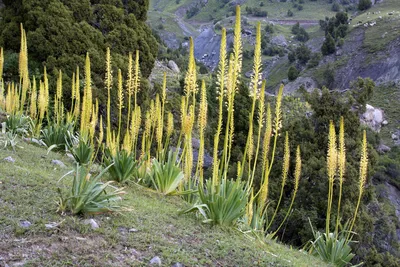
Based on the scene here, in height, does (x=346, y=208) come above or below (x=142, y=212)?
below

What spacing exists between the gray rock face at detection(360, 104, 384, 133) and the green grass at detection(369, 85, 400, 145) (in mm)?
1030

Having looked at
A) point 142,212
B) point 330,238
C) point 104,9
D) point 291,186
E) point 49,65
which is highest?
point 104,9

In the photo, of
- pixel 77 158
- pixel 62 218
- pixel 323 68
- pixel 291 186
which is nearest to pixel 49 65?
pixel 77 158

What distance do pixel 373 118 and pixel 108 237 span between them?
37613 mm

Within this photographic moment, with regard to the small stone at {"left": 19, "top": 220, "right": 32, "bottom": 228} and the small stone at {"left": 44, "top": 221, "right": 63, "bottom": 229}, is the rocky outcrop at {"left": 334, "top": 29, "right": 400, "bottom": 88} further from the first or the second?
the small stone at {"left": 19, "top": 220, "right": 32, "bottom": 228}

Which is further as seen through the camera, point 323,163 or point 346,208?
point 323,163

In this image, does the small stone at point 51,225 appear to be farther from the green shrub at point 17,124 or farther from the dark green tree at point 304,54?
the dark green tree at point 304,54

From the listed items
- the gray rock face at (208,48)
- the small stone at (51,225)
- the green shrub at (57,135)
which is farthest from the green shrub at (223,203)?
the gray rock face at (208,48)

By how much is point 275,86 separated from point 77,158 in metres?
58.2

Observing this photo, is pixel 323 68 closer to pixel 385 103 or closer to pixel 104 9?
pixel 385 103

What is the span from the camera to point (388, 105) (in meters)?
46.5

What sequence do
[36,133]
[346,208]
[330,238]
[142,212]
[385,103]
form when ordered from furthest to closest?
1. [385,103]
2. [346,208]
3. [36,133]
4. [330,238]
5. [142,212]

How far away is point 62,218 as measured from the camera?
4.96 metres

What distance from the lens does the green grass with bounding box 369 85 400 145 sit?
135ft
